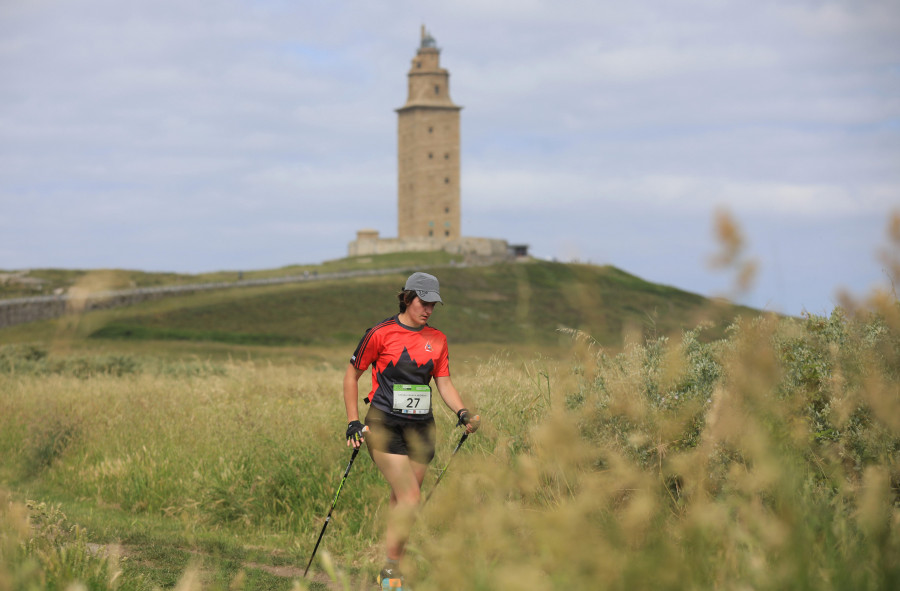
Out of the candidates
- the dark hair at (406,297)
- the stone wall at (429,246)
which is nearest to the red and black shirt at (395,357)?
the dark hair at (406,297)

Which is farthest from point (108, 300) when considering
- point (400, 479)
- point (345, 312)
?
point (400, 479)

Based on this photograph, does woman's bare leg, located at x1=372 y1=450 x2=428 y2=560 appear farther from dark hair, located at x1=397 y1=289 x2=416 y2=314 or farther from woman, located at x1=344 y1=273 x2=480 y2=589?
dark hair, located at x1=397 y1=289 x2=416 y2=314

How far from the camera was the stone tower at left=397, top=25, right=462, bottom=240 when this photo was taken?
10275 cm

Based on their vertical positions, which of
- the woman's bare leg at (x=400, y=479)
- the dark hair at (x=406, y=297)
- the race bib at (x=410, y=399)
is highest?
the dark hair at (x=406, y=297)

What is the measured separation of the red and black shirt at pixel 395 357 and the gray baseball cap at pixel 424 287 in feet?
0.94

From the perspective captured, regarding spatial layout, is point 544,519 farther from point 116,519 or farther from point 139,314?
point 139,314

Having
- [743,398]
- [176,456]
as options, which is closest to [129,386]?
[176,456]

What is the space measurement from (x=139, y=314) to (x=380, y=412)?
5228 cm

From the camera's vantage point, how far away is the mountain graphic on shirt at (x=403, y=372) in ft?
20.3

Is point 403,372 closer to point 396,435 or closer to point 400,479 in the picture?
point 396,435

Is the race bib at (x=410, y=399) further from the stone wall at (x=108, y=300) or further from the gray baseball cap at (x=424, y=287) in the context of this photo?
the stone wall at (x=108, y=300)

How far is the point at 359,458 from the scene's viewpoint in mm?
8867

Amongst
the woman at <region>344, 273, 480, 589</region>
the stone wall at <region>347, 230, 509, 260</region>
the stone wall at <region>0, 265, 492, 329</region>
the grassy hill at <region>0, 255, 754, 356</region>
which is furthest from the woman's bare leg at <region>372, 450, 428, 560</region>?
the stone wall at <region>347, 230, 509, 260</region>

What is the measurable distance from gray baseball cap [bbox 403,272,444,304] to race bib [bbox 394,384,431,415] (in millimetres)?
628
